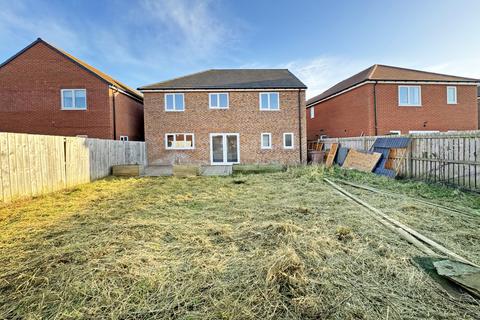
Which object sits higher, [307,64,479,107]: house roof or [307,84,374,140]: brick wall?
[307,64,479,107]: house roof

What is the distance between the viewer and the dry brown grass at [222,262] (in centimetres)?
219

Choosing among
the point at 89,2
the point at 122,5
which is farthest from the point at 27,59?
the point at 122,5

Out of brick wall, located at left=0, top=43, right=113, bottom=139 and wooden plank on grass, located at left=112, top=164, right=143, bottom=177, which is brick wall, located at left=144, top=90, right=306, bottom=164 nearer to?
brick wall, located at left=0, top=43, right=113, bottom=139

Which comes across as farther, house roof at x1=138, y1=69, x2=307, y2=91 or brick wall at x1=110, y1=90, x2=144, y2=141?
brick wall at x1=110, y1=90, x2=144, y2=141

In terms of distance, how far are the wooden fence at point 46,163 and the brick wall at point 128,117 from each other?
571 centimetres

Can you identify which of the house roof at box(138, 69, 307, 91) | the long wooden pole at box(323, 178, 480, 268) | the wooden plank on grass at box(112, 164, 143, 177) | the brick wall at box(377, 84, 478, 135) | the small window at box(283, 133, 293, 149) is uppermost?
the house roof at box(138, 69, 307, 91)

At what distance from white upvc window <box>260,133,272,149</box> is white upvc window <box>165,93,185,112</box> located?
5.97m

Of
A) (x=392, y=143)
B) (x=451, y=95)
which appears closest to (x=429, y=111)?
(x=451, y=95)

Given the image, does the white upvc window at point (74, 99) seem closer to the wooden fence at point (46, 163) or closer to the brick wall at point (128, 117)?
the brick wall at point (128, 117)

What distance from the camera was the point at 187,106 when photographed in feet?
54.6

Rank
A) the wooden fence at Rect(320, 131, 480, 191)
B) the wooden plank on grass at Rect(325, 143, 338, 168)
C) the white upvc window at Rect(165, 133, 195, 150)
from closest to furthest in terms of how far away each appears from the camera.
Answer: the wooden fence at Rect(320, 131, 480, 191) < the wooden plank on grass at Rect(325, 143, 338, 168) < the white upvc window at Rect(165, 133, 195, 150)

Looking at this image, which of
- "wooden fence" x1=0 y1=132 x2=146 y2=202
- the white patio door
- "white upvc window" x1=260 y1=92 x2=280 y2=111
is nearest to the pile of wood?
"white upvc window" x1=260 y1=92 x2=280 y2=111

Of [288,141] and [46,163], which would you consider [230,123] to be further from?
[46,163]

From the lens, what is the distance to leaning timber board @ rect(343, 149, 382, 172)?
36.3 feet
